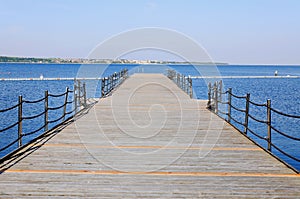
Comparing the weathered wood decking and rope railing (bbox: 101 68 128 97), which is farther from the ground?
rope railing (bbox: 101 68 128 97)

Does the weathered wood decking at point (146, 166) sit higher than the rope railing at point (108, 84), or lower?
lower

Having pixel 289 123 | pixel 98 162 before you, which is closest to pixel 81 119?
pixel 98 162

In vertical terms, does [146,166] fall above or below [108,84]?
below

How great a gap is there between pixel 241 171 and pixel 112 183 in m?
2.00

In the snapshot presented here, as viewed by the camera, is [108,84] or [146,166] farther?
[108,84]

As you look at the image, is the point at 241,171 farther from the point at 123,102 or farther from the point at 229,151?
the point at 123,102

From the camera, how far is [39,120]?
20.6 m

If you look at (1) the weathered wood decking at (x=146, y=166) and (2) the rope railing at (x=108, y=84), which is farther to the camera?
(2) the rope railing at (x=108, y=84)

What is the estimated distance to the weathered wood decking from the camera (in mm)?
5000

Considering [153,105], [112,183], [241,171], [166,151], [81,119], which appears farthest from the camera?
[153,105]

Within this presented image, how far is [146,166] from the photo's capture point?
624cm

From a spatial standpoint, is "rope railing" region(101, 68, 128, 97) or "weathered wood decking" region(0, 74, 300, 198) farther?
"rope railing" region(101, 68, 128, 97)

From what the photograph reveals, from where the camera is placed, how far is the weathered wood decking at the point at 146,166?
500 cm

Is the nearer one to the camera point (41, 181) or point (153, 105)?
point (41, 181)
